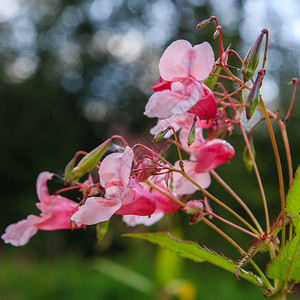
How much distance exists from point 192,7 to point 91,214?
23.6ft

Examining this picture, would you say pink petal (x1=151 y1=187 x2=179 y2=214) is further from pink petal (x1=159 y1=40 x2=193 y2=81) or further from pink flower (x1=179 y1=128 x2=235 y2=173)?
pink petal (x1=159 y1=40 x2=193 y2=81)

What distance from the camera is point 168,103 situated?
498 mm

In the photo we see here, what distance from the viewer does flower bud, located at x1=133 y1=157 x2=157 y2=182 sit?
0.55m

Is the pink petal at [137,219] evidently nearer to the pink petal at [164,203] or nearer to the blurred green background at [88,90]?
the pink petal at [164,203]

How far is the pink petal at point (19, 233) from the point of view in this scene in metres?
0.68

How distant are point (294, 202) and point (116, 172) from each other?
0.22 m

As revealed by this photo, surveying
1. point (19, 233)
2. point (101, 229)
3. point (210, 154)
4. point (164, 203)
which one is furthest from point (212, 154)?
point (19, 233)

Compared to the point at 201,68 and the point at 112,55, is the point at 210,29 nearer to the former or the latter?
the point at 112,55

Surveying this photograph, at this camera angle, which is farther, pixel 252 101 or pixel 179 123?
pixel 179 123

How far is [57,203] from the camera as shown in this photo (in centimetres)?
67

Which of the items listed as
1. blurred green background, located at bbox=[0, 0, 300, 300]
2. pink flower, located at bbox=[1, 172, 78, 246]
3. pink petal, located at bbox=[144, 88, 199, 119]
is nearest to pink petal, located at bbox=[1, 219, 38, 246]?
pink flower, located at bbox=[1, 172, 78, 246]

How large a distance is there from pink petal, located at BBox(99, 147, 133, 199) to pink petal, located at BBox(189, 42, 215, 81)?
0.13m

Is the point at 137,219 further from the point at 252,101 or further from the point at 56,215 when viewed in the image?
the point at 252,101

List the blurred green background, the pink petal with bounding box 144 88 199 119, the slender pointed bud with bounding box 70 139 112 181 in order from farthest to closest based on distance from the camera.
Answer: the blurred green background
the slender pointed bud with bounding box 70 139 112 181
the pink petal with bounding box 144 88 199 119
